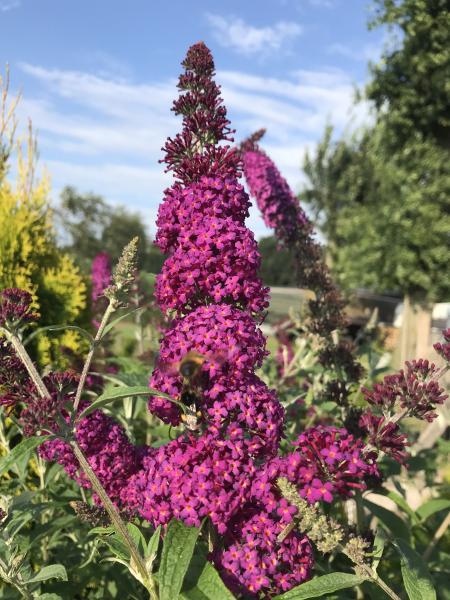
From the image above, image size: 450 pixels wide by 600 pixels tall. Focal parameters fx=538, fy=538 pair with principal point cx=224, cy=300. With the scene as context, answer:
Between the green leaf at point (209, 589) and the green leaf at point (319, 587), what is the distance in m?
0.17

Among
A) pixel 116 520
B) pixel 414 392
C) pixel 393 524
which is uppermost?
pixel 414 392

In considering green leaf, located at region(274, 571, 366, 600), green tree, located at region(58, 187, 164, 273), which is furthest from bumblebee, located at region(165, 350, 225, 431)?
green tree, located at region(58, 187, 164, 273)

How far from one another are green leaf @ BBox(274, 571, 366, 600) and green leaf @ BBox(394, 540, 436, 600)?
22 cm

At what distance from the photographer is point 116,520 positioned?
5.12 feet

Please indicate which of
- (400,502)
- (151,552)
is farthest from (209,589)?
(400,502)

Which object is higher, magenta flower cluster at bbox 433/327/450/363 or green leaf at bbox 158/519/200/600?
magenta flower cluster at bbox 433/327/450/363

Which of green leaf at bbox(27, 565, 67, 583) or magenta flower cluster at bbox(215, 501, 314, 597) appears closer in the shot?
magenta flower cluster at bbox(215, 501, 314, 597)

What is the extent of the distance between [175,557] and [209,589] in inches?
5.4

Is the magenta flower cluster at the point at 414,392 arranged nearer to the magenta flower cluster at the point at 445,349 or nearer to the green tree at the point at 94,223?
the magenta flower cluster at the point at 445,349

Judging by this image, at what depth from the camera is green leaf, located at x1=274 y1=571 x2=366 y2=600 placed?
5.06 ft

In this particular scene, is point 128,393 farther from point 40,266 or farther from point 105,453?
point 40,266

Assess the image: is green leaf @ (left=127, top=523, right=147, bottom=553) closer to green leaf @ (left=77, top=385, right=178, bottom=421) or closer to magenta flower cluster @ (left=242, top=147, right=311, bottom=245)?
green leaf @ (left=77, top=385, right=178, bottom=421)

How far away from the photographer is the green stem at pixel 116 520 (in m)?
1.56

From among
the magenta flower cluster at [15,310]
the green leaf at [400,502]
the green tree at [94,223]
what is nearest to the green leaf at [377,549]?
the green leaf at [400,502]
